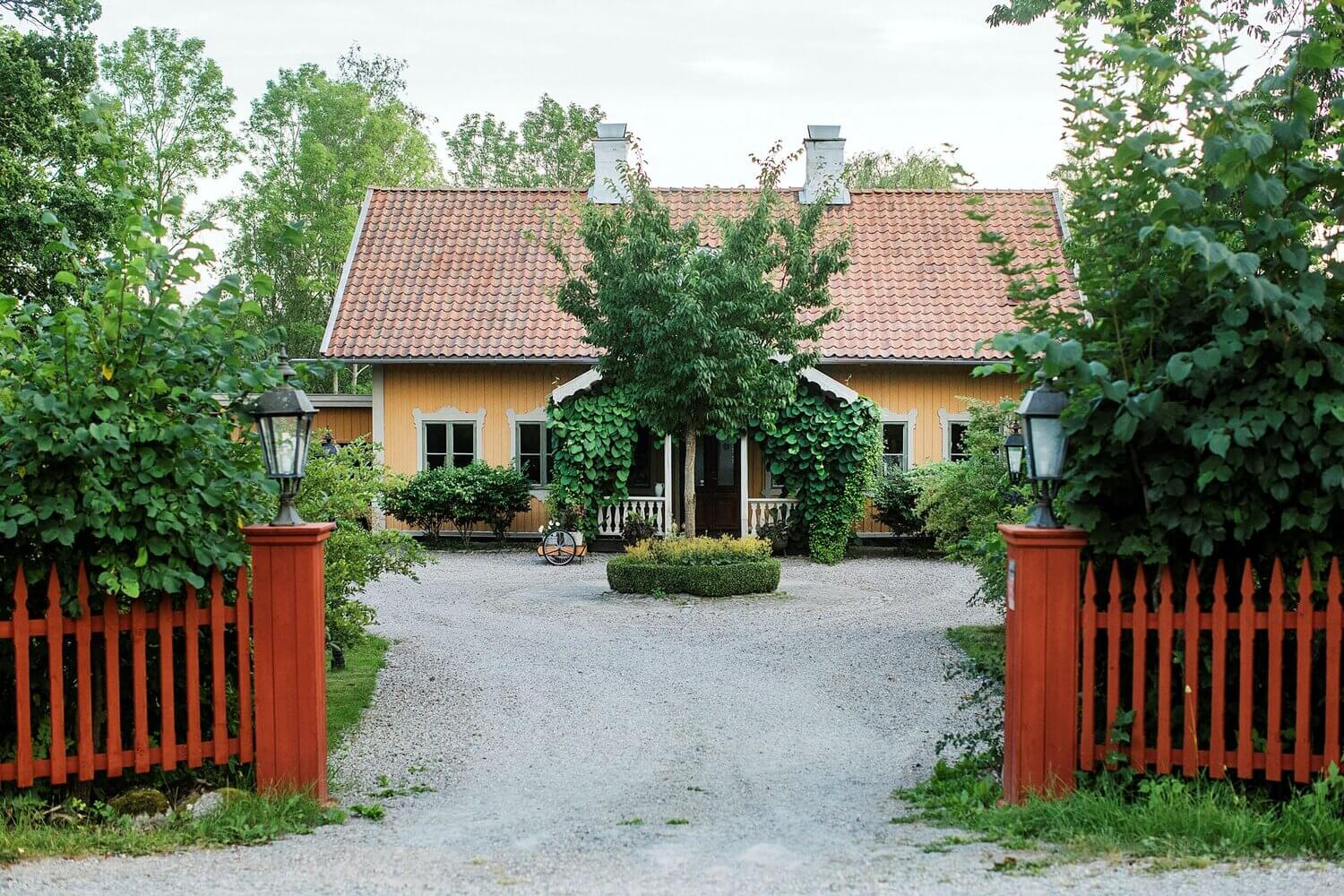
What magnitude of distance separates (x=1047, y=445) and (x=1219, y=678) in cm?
122

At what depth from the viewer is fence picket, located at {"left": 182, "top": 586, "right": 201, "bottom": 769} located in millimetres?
5836

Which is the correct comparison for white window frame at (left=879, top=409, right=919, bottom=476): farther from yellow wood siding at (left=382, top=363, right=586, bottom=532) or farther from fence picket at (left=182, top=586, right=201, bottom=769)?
fence picket at (left=182, top=586, right=201, bottom=769)

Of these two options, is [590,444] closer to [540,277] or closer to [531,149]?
[540,277]

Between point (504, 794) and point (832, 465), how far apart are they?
13290 mm

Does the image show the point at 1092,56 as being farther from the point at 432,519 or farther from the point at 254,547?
the point at 432,519

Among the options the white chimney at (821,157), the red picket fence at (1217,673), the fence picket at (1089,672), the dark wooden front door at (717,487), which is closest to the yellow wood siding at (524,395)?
the dark wooden front door at (717,487)

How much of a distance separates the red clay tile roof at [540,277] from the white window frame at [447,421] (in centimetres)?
114

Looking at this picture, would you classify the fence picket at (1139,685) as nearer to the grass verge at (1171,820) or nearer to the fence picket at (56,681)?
the grass verge at (1171,820)

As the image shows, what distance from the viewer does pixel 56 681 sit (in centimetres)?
568

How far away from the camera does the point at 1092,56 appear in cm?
597

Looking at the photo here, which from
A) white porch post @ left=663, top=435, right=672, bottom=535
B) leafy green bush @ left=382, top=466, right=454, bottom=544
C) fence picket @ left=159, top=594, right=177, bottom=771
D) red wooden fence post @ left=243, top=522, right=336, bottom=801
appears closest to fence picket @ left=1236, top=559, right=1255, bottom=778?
red wooden fence post @ left=243, top=522, right=336, bottom=801

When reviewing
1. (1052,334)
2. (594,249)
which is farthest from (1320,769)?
(594,249)

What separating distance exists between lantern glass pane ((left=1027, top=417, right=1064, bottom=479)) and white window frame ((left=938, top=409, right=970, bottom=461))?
1598cm

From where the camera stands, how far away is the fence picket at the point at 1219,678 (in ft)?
18.0
